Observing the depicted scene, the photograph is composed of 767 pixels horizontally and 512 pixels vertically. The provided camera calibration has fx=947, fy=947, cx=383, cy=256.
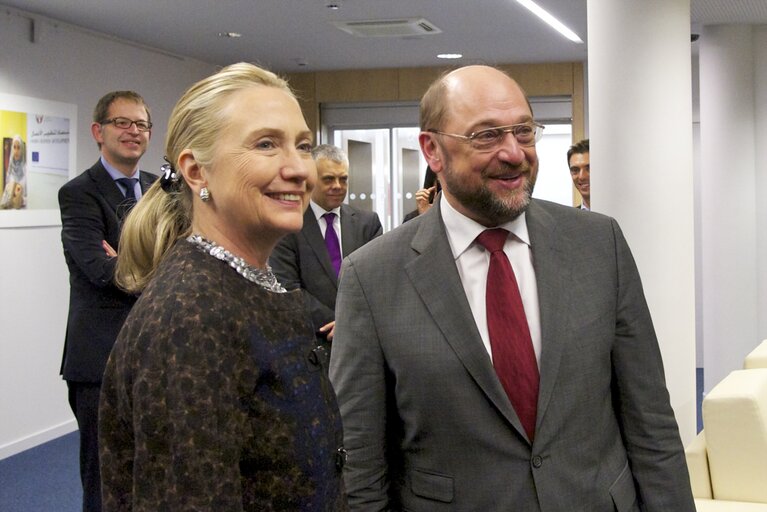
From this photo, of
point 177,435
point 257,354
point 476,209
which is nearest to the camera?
point 177,435

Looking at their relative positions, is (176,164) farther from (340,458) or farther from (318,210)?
(318,210)

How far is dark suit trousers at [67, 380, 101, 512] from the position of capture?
3.29 m

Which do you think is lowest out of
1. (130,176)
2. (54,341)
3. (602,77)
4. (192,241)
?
(54,341)

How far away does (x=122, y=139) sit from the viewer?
11.5 ft

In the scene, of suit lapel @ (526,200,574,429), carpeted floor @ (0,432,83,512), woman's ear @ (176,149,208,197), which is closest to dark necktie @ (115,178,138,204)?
suit lapel @ (526,200,574,429)

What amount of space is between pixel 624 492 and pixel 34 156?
6270 mm

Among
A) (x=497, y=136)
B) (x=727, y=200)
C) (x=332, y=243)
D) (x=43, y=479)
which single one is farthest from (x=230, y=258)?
(x=727, y=200)

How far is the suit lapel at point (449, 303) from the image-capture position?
1861mm

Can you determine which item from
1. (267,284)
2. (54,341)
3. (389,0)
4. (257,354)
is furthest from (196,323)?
(54,341)

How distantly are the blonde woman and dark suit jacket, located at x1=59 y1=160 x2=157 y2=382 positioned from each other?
1928 mm

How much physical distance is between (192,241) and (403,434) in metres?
0.80

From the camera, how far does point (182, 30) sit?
25.3 ft

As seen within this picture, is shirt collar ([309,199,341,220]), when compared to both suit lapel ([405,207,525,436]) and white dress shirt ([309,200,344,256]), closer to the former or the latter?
white dress shirt ([309,200,344,256])

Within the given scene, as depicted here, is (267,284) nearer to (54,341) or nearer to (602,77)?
(602,77)
